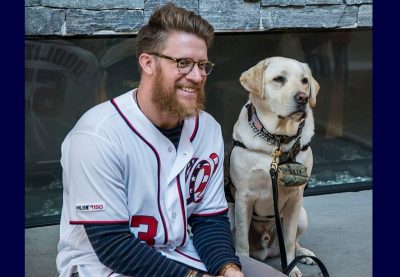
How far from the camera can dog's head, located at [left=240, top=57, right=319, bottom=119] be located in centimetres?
316

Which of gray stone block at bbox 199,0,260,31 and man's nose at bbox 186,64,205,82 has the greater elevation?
gray stone block at bbox 199,0,260,31

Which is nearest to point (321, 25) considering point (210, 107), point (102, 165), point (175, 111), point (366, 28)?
point (366, 28)

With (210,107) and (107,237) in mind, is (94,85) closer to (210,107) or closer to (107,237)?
(210,107)

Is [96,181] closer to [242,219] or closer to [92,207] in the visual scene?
[92,207]

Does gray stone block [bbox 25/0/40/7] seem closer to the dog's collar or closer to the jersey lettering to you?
the dog's collar

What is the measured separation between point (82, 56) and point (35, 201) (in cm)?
92

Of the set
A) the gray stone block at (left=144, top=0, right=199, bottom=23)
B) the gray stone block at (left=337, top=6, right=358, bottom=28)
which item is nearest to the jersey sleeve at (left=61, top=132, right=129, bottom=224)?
the gray stone block at (left=144, top=0, right=199, bottom=23)

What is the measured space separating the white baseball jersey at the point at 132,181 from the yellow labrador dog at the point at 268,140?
0.56m

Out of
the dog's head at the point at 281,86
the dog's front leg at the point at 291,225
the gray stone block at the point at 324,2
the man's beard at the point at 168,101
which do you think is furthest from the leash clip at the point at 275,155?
the gray stone block at the point at 324,2

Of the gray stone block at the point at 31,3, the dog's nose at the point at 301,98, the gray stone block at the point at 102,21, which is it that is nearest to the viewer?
the dog's nose at the point at 301,98

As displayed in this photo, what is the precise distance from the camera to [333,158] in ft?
16.9

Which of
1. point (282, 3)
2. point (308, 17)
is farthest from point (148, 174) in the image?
point (308, 17)

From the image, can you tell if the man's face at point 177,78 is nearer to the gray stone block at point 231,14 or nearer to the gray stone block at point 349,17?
the gray stone block at point 231,14

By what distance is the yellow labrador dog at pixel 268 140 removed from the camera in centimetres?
319
